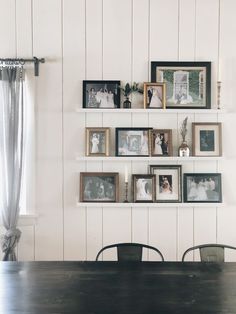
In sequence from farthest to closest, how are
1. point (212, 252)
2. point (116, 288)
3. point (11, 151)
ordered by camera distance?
1. point (11, 151)
2. point (212, 252)
3. point (116, 288)

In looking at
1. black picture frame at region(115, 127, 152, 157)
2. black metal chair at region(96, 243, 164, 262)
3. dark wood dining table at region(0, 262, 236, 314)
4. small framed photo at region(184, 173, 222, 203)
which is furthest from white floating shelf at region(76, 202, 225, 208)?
dark wood dining table at region(0, 262, 236, 314)

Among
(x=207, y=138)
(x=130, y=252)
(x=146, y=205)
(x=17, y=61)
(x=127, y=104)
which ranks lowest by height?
(x=130, y=252)

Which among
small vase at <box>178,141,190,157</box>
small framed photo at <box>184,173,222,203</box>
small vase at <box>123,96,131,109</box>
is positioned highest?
small vase at <box>123,96,131,109</box>

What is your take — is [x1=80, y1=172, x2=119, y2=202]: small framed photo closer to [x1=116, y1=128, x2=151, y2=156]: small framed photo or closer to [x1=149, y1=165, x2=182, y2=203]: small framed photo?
[x1=116, y1=128, x2=151, y2=156]: small framed photo

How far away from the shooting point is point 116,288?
71.5 inches

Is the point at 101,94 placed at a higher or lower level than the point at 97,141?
higher

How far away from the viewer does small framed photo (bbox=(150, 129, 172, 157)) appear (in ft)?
9.89

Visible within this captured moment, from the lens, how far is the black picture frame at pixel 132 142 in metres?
3.02

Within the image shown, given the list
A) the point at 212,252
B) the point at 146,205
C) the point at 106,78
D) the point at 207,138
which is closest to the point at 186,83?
the point at 207,138

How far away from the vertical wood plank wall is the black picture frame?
7 centimetres

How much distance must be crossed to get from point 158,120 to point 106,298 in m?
1.74

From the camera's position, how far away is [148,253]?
3.05 meters

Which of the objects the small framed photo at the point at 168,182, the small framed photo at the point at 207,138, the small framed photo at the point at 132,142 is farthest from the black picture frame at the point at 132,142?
the small framed photo at the point at 207,138

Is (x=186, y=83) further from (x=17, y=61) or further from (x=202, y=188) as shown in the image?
(x=17, y=61)
